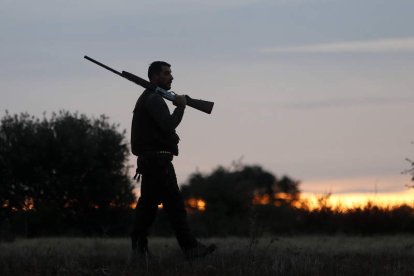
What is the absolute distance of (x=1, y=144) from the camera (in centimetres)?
3659

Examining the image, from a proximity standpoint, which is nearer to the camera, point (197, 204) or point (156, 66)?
point (156, 66)

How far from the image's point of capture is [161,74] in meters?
13.3

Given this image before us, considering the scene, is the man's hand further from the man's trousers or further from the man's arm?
the man's trousers

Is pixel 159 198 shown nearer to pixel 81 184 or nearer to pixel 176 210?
pixel 176 210

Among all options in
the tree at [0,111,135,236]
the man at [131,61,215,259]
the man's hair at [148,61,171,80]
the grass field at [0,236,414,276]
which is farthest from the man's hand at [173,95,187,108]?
the tree at [0,111,135,236]

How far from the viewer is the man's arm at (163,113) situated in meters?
12.7

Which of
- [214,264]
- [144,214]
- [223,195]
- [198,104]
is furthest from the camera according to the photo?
[223,195]

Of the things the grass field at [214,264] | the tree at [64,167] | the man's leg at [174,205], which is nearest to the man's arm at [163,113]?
the man's leg at [174,205]

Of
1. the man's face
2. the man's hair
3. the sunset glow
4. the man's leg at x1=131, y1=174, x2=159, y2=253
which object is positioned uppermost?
the sunset glow

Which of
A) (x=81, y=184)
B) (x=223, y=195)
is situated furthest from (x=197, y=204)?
(x=81, y=184)

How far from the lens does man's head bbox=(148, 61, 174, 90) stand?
43.7ft

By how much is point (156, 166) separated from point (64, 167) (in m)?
23.7

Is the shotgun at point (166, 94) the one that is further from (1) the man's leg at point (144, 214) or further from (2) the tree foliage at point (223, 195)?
(2) the tree foliage at point (223, 195)

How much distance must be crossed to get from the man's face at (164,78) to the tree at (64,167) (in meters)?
21.5
